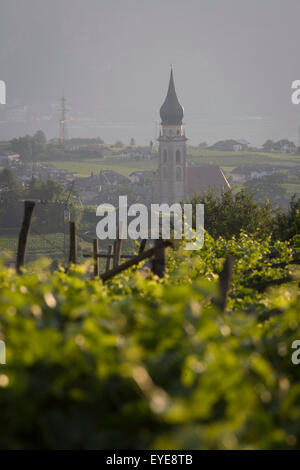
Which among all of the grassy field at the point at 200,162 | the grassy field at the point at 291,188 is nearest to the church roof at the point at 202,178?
the grassy field at the point at 291,188

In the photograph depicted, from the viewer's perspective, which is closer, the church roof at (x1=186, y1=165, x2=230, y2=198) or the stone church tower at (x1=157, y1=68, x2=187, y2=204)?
the church roof at (x1=186, y1=165, x2=230, y2=198)

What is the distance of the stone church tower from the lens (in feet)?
324

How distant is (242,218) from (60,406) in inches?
851

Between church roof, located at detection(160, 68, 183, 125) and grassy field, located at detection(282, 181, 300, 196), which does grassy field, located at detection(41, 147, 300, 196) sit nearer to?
grassy field, located at detection(282, 181, 300, 196)

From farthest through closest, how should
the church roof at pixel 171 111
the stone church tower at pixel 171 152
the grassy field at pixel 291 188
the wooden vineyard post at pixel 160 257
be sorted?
the grassy field at pixel 291 188 < the stone church tower at pixel 171 152 < the church roof at pixel 171 111 < the wooden vineyard post at pixel 160 257

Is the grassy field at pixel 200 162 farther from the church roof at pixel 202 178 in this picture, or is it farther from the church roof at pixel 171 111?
the church roof at pixel 171 111

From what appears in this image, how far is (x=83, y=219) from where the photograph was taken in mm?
86688

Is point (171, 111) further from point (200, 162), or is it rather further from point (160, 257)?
point (160, 257)

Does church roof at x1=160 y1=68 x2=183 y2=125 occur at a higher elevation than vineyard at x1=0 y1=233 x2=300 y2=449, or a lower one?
higher

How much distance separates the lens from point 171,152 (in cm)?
10081

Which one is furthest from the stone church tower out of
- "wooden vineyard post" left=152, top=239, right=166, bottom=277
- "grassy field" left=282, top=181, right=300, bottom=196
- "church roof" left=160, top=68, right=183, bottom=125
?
"wooden vineyard post" left=152, top=239, right=166, bottom=277

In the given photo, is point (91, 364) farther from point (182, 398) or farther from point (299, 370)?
point (299, 370)

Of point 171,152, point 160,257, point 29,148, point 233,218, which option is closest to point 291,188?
point 171,152

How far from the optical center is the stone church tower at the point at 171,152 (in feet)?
324
